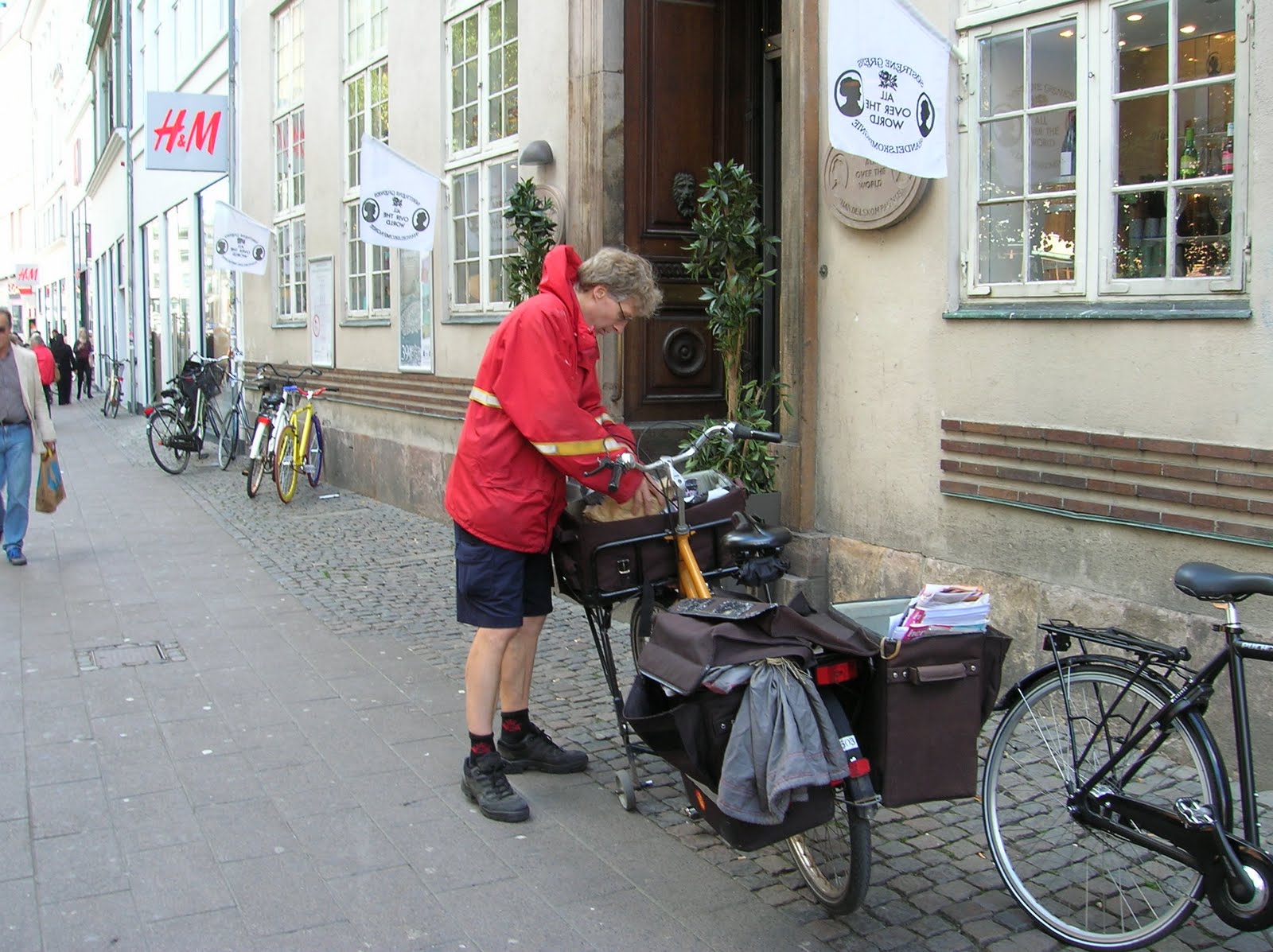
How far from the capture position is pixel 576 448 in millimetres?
4199

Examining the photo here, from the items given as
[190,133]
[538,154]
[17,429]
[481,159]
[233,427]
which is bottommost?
[233,427]

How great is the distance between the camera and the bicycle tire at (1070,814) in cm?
328

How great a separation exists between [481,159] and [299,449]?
370 centimetres

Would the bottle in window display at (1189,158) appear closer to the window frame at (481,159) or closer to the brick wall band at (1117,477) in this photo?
the brick wall band at (1117,477)

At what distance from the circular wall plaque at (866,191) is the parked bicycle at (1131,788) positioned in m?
2.93

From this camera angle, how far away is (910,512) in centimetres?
611

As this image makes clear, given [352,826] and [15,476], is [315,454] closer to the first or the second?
[15,476]

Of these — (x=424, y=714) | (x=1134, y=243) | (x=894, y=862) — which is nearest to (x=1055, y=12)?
(x=1134, y=243)

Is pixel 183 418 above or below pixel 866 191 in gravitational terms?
below

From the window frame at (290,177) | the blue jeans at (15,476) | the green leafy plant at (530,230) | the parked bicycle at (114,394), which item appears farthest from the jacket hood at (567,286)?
the parked bicycle at (114,394)

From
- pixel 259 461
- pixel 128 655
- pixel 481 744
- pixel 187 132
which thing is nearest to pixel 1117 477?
pixel 481 744

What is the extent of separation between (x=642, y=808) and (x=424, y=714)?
1.48 m

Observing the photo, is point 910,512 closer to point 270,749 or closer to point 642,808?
point 642,808

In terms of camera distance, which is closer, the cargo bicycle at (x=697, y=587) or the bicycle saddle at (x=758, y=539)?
the cargo bicycle at (x=697, y=587)
